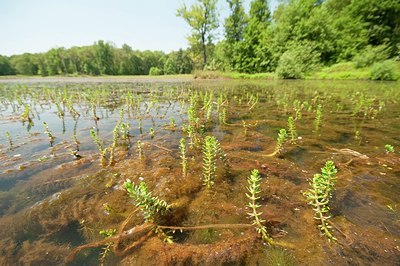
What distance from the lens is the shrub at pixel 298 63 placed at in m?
27.0

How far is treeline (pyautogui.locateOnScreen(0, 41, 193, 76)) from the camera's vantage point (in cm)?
7775

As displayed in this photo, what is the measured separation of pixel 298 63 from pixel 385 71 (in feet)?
31.9

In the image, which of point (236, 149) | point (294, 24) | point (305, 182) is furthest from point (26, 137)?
point (294, 24)

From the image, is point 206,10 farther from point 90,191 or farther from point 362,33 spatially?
point 90,191

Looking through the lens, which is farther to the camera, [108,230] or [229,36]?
[229,36]

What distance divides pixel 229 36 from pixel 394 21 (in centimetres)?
2672

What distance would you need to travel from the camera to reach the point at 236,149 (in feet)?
12.7

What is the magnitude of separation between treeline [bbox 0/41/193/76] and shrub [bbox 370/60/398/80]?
221 feet

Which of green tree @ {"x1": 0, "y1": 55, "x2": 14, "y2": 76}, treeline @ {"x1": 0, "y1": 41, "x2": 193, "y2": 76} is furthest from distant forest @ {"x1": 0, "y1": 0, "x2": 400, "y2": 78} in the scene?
green tree @ {"x1": 0, "y1": 55, "x2": 14, "y2": 76}

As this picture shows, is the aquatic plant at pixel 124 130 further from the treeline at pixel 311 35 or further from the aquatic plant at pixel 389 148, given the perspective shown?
the treeline at pixel 311 35

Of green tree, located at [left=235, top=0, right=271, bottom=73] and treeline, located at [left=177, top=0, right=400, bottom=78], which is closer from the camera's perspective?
treeline, located at [left=177, top=0, right=400, bottom=78]

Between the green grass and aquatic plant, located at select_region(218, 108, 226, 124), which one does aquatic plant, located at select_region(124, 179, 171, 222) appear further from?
the green grass

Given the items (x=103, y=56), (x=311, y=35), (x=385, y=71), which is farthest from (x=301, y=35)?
(x=103, y=56)

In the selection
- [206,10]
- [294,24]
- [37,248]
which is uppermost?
[206,10]
